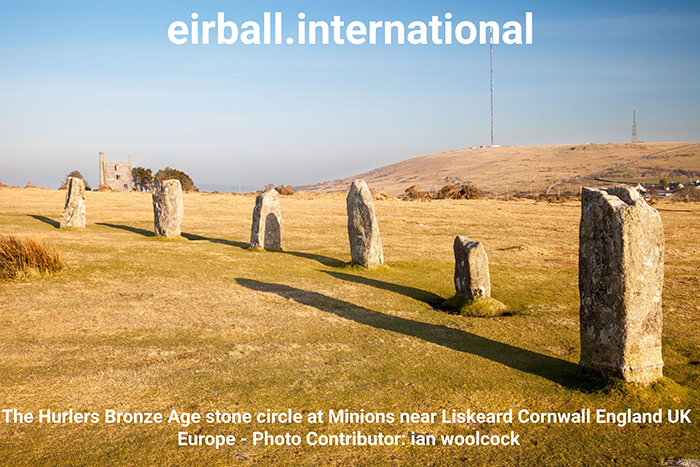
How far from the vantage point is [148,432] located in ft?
16.6

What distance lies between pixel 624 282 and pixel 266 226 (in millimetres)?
13160

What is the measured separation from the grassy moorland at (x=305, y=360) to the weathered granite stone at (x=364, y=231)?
20.4 inches

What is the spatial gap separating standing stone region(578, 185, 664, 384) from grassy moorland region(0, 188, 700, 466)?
14.4 inches

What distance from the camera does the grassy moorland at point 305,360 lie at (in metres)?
4.88

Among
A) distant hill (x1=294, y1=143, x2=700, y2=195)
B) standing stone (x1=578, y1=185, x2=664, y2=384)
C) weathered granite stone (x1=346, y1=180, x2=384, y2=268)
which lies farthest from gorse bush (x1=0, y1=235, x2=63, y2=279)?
distant hill (x1=294, y1=143, x2=700, y2=195)

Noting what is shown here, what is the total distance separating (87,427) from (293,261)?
412 inches

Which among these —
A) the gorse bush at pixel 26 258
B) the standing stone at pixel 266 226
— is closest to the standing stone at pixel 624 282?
the gorse bush at pixel 26 258

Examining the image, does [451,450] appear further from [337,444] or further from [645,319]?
[645,319]

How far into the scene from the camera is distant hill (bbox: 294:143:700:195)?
315 ft

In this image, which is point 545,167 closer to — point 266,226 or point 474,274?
point 266,226

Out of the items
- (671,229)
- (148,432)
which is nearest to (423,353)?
(148,432)

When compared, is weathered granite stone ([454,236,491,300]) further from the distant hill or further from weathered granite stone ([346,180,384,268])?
the distant hill

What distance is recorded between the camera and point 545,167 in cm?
12169

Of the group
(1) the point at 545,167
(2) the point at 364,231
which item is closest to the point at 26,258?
(2) the point at 364,231
